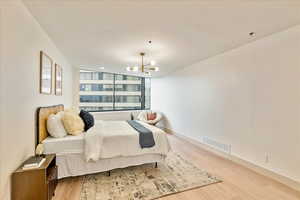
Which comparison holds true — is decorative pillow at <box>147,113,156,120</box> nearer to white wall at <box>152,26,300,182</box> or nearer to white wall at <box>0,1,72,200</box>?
white wall at <box>152,26,300,182</box>

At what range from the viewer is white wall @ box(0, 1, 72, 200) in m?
1.58

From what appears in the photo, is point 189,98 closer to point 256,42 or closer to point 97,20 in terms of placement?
point 256,42

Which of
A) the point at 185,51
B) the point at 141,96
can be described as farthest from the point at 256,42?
the point at 141,96

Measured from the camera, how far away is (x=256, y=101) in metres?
3.02

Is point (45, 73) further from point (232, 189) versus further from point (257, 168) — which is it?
point (257, 168)

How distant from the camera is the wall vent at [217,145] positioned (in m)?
3.60

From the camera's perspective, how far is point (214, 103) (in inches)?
159

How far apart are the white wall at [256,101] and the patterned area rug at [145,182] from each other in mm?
1087

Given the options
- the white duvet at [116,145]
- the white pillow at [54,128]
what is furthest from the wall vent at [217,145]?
the white pillow at [54,128]

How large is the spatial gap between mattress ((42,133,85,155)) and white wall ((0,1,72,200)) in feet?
0.65

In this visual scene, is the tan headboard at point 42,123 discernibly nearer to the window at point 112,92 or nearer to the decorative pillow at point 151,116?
the window at point 112,92

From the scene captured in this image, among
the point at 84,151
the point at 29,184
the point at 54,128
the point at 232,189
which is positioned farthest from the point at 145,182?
the point at 54,128

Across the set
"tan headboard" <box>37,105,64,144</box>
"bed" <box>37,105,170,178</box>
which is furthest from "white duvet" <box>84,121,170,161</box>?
"tan headboard" <box>37,105,64,144</box>

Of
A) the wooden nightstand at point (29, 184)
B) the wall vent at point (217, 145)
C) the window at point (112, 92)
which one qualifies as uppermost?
the window at point (112, 92)
